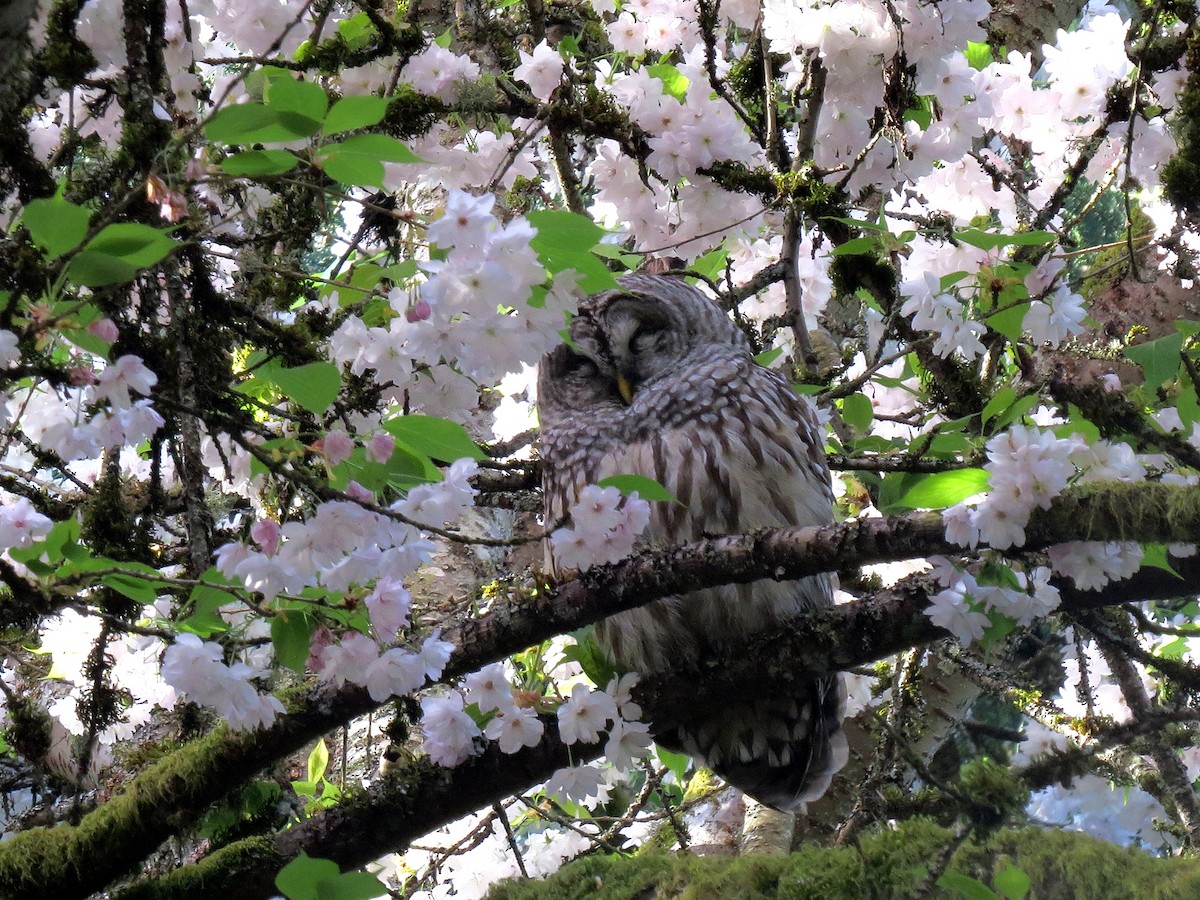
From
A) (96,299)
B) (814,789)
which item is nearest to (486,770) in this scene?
(814,789)

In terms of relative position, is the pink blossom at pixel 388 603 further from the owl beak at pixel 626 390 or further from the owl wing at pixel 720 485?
the owl beak at pixel 626 390

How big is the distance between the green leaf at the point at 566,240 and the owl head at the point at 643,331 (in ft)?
4.65

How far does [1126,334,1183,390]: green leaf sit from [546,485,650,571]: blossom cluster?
34.4 inches

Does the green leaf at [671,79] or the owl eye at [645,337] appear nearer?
the green leaf at [671,79]

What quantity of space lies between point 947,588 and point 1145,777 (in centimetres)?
183

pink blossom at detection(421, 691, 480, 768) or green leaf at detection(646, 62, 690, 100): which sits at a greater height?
green leaf at detection(646, 62, 690, 100)

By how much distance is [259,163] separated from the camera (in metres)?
1.38

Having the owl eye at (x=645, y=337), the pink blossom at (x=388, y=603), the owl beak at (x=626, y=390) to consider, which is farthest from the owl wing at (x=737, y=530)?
the pink blossom at (x=388, y=603)

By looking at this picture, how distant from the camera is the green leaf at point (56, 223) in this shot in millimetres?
1244

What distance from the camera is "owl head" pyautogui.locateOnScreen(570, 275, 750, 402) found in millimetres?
3000

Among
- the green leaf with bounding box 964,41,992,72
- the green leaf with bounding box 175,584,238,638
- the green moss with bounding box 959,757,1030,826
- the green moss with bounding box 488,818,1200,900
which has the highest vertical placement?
the green leaf with bounding box 964,41,992,72

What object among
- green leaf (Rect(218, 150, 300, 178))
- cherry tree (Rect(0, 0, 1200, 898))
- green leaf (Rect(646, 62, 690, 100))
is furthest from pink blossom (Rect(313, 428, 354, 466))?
green leaf (Rect(646, 62, 690, 100))

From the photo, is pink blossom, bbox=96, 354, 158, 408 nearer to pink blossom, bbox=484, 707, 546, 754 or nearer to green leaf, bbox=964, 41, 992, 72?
pink blossom, bbox=484, 707, 546, 754

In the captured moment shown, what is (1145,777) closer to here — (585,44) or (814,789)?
(814,789)
